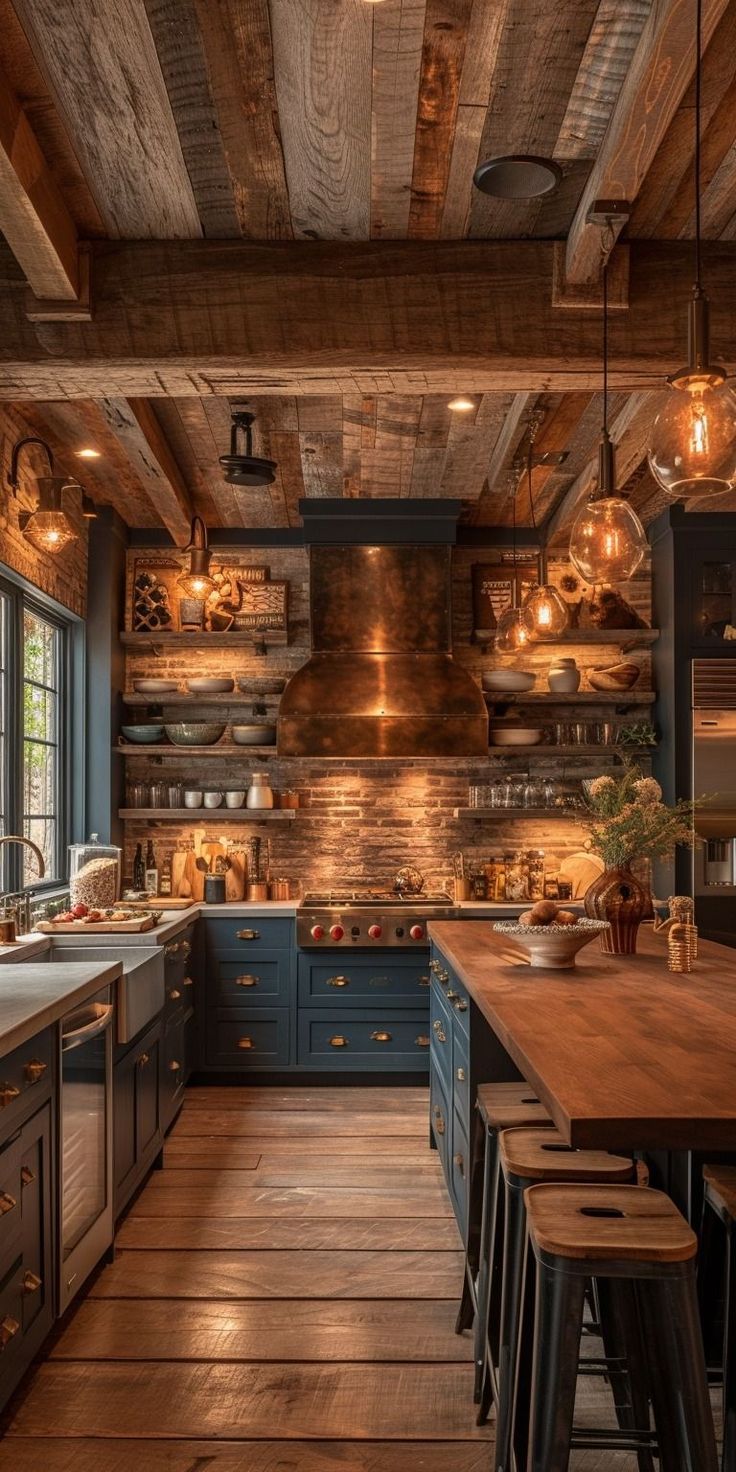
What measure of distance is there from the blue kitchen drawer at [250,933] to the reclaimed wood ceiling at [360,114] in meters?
3.08

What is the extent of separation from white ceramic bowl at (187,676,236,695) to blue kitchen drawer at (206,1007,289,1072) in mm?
1757

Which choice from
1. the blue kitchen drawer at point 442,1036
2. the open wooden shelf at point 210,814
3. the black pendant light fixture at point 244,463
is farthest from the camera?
the open wooden shelf at point 210,814

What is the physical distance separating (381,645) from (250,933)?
1.71 metres

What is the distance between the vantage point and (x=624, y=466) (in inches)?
191

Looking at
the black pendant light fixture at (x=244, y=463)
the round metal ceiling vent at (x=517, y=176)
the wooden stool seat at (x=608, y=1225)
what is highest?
the round metal ceiling vent at (x=517, y=176)

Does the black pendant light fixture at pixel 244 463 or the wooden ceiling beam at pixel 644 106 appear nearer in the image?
the wooden ceiling beam at pixel 644 106

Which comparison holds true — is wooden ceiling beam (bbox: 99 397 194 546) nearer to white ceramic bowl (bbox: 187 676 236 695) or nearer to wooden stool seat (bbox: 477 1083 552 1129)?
white ceramic bowl (bbox: 187 676 236 695)

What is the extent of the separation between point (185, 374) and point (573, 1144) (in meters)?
2.37

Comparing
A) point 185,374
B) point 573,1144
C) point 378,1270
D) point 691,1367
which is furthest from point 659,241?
point 378,1270

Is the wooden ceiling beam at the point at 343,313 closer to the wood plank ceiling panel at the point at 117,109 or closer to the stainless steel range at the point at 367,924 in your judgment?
the wood plank ceiling panel at the point at 117,109

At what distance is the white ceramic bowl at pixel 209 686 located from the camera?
6172 millimetres

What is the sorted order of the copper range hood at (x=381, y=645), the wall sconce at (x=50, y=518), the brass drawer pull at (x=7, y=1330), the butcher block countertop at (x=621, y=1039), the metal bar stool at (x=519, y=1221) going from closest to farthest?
the butcher block countertop at (x=621, y=1039) → the metal bar stool at (x=519, y=1221) → the brass drawer pull at (x=7, y=1330) → the wall sconce at (x=50, y=518) → the copper range hood at (x=381, y=645)

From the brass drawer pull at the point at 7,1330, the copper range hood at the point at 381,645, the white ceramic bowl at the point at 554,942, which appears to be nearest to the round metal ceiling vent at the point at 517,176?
the white ceramic bowl at the point at 554,942

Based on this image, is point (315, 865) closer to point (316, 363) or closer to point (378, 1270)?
point (378, 1270)
